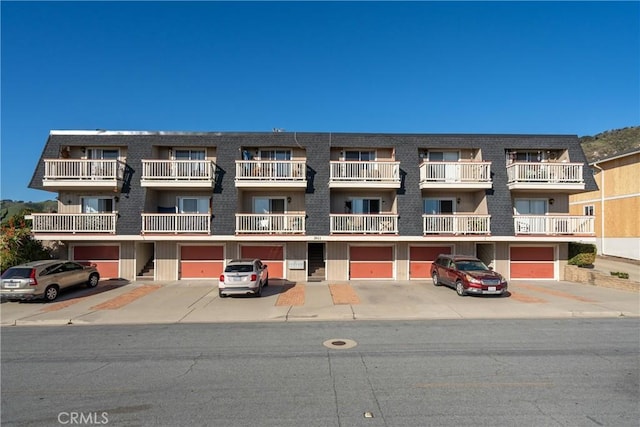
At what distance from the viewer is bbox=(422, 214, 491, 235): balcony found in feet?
64.4

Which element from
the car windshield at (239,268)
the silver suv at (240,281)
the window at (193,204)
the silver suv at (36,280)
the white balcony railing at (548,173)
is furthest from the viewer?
the window at (193,204)

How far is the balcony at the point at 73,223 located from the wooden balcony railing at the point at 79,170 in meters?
2.00

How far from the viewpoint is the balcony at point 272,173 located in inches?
766

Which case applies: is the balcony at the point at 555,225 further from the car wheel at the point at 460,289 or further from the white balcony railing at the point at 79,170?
the white balcony railing at the point at 79,170

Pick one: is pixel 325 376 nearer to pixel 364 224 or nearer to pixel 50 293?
pixel 364 224

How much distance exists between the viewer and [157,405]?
5.58 meters

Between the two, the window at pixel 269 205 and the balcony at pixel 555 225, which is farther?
the window at pixel 269 205

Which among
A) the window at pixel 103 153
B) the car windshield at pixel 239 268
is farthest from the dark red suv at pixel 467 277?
the window at pixel 103 153

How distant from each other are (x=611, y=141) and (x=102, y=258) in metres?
77.3

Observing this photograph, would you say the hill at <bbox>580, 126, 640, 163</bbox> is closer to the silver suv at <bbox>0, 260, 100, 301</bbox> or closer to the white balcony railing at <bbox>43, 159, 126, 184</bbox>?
the white balcony railing at <bbox>43, 159, 126, 184</bbox>

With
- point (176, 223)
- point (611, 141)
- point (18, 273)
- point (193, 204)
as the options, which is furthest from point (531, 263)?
point (611, 141)

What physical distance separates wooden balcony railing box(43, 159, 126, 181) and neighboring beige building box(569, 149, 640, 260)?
34053 mm

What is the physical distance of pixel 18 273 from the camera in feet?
46.8

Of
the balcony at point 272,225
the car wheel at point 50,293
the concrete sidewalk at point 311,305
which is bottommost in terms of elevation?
the concrete sidewalk at point 311,305
